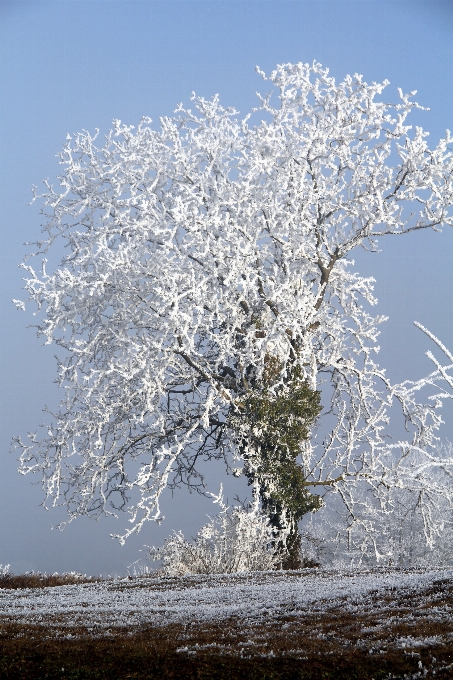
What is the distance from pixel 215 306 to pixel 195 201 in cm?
264

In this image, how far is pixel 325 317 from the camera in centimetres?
1612

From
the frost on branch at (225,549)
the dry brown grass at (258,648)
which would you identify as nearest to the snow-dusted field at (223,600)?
the dry brown grass at (258,648)

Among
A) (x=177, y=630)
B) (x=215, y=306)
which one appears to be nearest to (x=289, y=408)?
(x=215, y=306)

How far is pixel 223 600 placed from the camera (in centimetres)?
741

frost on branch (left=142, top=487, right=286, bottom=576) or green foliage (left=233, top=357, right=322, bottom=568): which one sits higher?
green foliage (left=233, top=357, right=322, bottom=568)

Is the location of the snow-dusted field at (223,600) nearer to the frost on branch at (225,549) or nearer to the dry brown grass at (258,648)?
the dry brown grass at (258,648)

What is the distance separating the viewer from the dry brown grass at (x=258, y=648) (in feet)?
13.2

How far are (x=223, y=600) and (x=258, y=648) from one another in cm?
299

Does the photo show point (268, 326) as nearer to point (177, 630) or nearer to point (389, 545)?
point (177, 630)

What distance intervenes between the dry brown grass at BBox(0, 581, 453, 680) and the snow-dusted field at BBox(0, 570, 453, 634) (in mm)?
194

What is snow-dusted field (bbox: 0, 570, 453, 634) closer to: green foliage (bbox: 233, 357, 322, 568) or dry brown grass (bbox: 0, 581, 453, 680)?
dry brown grass (bbox: 0, 581, 453, 680)

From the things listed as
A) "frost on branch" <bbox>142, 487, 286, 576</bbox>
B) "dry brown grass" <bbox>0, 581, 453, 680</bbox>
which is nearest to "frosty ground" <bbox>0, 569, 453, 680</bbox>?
"dry brown grass" <bbox>0, 581, 453, 680</bbox>

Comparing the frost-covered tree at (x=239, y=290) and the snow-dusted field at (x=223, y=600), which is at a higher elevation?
the frost-covered tree at (x=239, y=290)

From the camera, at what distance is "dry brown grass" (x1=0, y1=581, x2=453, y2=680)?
159 inches
